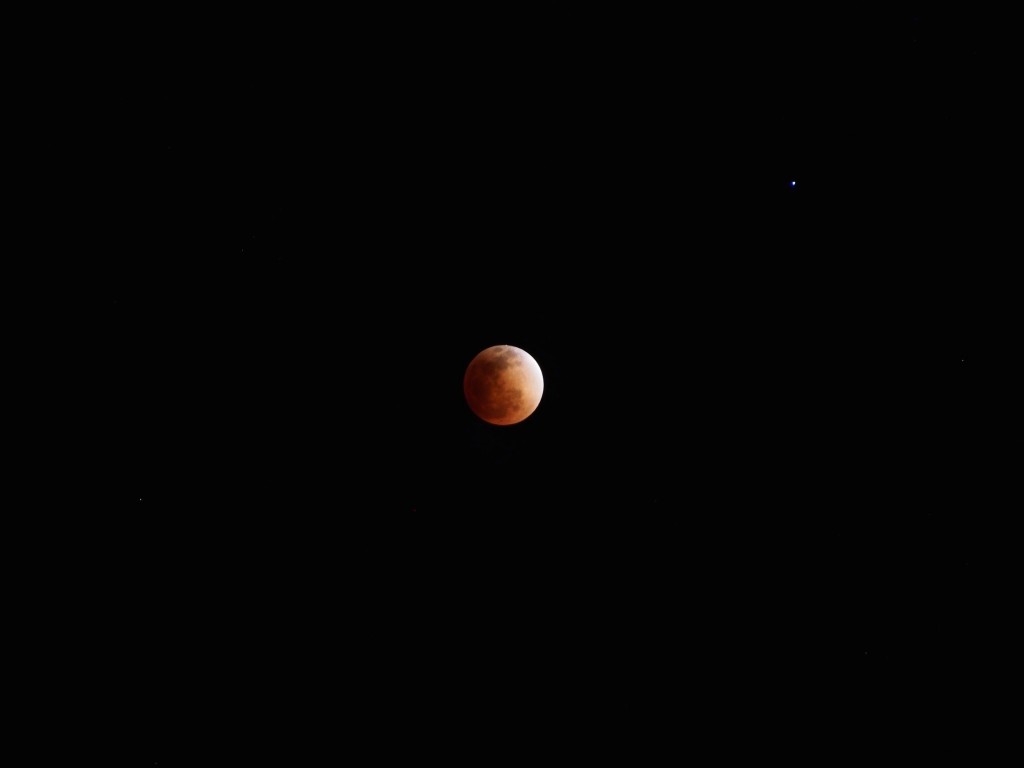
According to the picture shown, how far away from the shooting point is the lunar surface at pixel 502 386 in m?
2.53

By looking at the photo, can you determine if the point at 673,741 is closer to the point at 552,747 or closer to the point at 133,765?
the point at 552,747

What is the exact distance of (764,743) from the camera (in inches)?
106

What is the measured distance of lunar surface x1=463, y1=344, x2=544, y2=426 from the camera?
2.53 metres

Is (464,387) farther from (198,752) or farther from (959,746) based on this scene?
(959,746)

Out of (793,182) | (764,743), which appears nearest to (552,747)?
(764,743)

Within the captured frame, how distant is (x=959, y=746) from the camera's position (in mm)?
2477

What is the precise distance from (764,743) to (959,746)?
1.74ft

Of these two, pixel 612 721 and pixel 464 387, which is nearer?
pixel 464 387

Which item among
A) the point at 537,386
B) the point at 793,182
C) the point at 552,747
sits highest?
the point at 793,182

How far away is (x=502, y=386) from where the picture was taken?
2525mm

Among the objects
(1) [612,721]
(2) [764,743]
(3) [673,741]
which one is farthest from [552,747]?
(2) [764,743]

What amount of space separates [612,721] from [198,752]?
1.25m

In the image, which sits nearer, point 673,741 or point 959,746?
point 959,746

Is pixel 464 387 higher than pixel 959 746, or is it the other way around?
pixel 464 387
